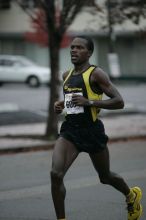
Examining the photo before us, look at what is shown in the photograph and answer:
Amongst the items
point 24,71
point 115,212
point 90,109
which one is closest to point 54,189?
point 90,109

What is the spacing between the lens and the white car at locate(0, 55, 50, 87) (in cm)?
3566

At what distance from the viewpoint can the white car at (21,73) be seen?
35.7 m

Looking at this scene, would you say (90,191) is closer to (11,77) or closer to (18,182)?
(18,182)

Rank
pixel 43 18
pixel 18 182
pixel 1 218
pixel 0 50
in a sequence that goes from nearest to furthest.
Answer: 1. pixel 1 218
2. pixel 18 182
3. pixel 43 18
4. pixel 0 50

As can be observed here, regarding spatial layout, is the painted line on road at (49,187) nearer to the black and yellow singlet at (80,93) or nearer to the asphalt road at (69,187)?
the asphalt road at (69,187)

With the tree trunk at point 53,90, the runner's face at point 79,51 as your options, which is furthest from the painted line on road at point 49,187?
the tree trunk at point 53,90

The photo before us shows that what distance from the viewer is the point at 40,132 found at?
51.2 ft

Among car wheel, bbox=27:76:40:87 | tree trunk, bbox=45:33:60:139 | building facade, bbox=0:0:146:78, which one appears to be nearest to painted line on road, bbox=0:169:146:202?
tree trunk, bbox=45:33:60:139

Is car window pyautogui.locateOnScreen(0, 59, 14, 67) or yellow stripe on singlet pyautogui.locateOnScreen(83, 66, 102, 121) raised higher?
yellow stripe on singlet pyautogui.locateOnScreen(83, 66, 102, 121)

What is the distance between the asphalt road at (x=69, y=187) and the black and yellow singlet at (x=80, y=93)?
1238 mm

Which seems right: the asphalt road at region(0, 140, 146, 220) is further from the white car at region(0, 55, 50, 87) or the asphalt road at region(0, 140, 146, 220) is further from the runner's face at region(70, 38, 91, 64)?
the white car at region(0, 55, 50, 87)

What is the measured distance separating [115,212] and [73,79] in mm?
1711

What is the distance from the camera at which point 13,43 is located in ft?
153

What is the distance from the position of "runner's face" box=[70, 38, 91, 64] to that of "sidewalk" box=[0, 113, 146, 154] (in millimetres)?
6823
